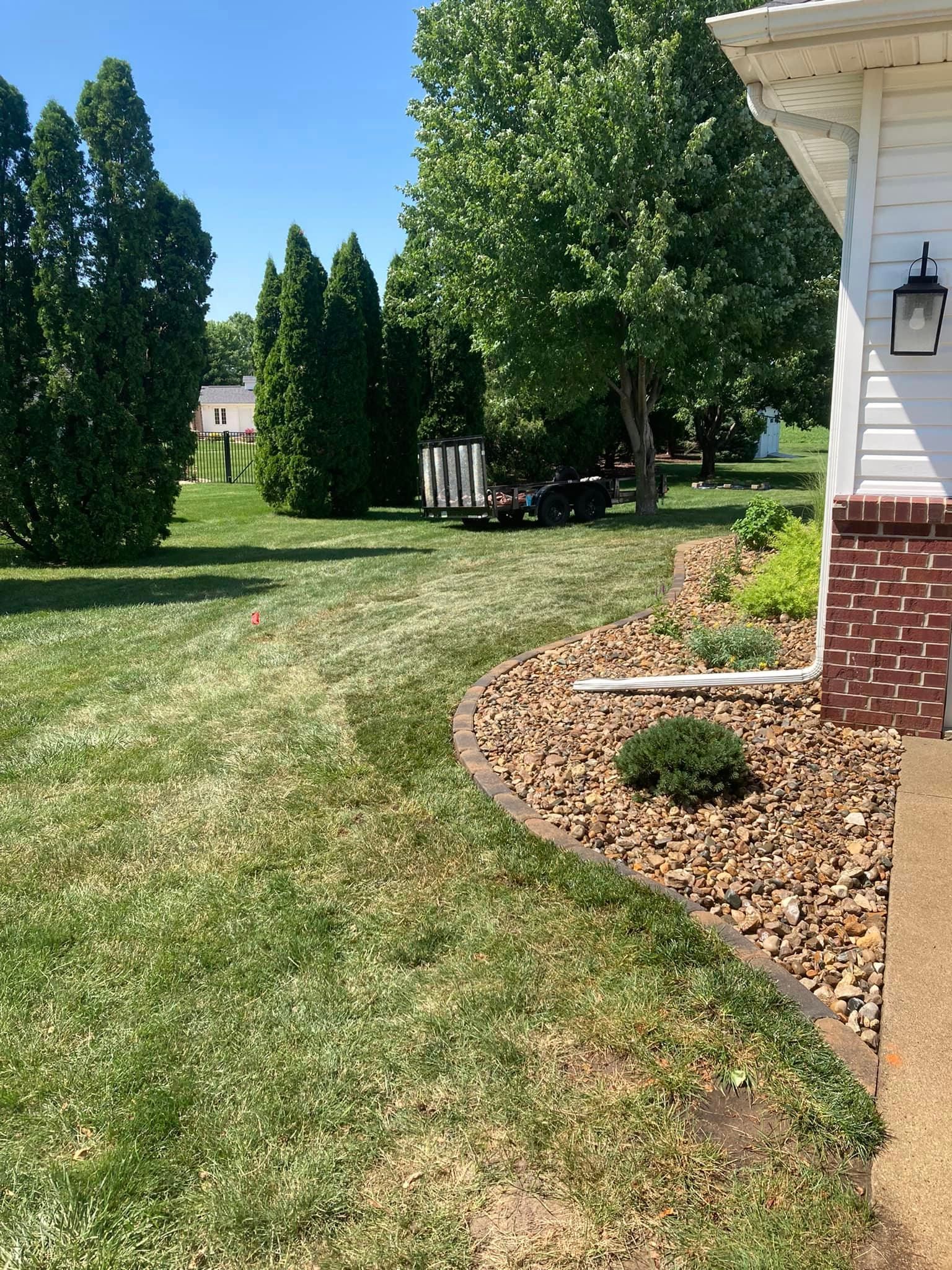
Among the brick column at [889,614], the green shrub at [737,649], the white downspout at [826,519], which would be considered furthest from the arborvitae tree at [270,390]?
the brick column at [889,614]

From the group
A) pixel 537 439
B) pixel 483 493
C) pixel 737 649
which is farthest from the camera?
pixel 537 439

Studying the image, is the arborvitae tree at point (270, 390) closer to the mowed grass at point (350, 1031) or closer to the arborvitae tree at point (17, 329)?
the arborvitae tree at point (17, 329)

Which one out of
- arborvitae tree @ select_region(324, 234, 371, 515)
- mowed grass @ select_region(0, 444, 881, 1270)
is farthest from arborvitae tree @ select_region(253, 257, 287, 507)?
mowed grass @ select_region(0, 444, 881, 1270)

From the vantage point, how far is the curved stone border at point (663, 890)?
7.72 feet

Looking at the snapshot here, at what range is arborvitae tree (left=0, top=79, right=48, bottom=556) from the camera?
36.9ft

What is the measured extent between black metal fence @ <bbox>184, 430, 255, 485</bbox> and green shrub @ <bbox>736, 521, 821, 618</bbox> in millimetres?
21483

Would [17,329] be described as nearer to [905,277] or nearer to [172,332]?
[172,332]

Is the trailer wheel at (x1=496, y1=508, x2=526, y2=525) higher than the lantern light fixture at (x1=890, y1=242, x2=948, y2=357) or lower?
lower

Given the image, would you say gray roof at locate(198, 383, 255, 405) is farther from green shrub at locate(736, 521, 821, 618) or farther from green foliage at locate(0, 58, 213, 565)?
green shrub at locate(736, 521, 821, 618)

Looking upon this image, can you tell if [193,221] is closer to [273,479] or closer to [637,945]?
[273,479]

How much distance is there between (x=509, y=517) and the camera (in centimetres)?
1544

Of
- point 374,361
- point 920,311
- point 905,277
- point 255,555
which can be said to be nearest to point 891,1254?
point 920,311

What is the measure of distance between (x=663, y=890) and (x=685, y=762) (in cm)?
70

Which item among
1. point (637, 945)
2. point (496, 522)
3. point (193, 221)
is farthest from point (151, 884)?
point (496, 522)
